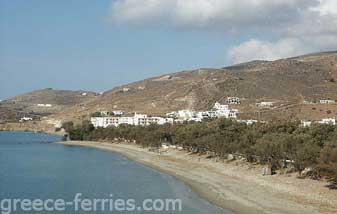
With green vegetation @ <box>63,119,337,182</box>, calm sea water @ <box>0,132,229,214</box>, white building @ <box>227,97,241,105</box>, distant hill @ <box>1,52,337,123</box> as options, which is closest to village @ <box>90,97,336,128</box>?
white building @ <box>227,97,241,105</box>

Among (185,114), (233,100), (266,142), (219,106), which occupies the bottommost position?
(266,142)

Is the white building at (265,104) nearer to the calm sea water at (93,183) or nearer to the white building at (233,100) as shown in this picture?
the white building at (233,100)

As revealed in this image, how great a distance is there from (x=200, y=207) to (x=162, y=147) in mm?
68714

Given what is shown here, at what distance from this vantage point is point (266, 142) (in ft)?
188

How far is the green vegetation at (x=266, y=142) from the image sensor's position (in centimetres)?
4784

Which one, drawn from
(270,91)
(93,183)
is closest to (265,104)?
(270,91)

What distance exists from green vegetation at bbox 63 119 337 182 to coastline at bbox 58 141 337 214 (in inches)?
67.4

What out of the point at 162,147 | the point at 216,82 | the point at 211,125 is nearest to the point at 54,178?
the point at 211,125

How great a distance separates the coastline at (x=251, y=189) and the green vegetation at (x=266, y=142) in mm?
1711

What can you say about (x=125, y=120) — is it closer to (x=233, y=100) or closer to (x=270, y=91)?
(x=233, y=100)

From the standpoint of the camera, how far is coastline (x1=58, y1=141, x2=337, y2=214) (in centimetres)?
3647

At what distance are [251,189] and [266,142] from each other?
42.4 ft

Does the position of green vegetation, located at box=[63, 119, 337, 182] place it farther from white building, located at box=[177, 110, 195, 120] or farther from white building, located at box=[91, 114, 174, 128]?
white building, located at box=[91, 114, 174, 128]

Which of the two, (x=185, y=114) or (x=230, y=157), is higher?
(x=185, y=114)
